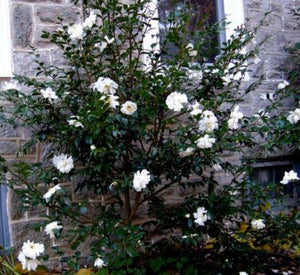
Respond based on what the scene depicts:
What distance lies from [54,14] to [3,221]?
61.7 inches

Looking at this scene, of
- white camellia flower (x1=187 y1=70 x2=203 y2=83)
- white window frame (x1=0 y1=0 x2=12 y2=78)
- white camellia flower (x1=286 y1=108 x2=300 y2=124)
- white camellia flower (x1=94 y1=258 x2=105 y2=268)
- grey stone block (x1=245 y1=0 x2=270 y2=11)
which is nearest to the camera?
white camellia flower (x1=94 y1=258 x2=105 y2=268)

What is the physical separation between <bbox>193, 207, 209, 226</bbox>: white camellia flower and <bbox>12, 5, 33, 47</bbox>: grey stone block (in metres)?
1.72

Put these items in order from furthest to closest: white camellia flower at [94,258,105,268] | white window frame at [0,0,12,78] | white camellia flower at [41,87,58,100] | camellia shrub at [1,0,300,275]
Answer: white window frame at [0,0,12,78] < white camellia flower at [41,87,58,100] < camellia shrub at [1,0,300,275] < white camellia flower at [94,258,105,268]

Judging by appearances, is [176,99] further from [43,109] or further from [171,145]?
[43,109]

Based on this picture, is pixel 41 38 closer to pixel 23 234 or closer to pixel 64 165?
pixel 64 165

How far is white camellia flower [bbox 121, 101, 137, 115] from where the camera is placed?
238 centimetres

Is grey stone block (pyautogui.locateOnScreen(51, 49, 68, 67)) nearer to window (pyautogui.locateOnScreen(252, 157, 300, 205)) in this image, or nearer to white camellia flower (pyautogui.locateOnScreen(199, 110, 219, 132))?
white camellia flower (pyautogui.locateOnScreen(199, 110, 219, 132))

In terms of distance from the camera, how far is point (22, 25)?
9.91 feet

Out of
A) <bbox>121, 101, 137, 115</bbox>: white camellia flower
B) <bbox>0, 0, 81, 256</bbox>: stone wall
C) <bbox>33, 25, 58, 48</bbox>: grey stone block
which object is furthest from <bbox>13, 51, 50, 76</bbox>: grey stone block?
<bbox>121, 101, 137, 115</bbox>: white camellia flower

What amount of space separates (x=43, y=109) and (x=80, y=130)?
1.43ft

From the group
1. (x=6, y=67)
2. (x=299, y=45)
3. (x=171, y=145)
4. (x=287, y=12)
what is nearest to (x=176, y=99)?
(x=171, y=145)

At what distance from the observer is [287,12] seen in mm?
4074

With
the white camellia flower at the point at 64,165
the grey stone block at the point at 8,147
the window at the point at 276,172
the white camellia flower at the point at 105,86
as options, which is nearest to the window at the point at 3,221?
the grey stone block at the point at 8,147

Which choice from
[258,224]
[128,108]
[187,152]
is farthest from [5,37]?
[258,224]
